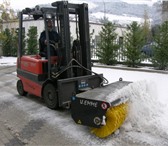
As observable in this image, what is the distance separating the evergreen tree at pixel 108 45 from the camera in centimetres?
1441

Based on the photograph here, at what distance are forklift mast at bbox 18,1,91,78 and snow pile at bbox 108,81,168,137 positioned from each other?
1628 mm

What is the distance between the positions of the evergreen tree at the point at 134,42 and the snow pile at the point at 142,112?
7.48 m

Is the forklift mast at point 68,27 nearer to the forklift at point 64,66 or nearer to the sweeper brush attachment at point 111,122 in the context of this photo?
the forklift at point 64,66

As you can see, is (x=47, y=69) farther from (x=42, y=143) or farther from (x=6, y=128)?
(x=42, y=143)

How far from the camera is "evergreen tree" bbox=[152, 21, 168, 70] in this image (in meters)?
12.0

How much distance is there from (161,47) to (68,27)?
22.2 ft

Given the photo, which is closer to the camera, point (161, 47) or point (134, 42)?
point (161, 47)

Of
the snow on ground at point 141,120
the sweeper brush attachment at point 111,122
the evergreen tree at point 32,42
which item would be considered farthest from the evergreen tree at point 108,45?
the sweeper brush attachment at point 111,122

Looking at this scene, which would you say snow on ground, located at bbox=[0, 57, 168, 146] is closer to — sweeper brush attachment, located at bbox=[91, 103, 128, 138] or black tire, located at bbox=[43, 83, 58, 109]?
sweeper brush attachment, located at bbox=[91, 103, 128, 138]

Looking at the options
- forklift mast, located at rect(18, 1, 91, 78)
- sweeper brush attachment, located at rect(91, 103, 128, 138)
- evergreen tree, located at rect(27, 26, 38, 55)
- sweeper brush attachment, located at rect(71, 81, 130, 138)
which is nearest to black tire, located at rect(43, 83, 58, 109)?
forklift mast, located at rect(18, 1, 91, 78)

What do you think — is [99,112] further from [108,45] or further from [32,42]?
[32,42]

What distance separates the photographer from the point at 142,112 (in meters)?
5.56

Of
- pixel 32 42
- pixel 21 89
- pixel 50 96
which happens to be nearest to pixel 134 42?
pixel 21 89

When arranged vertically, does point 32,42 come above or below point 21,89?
above
